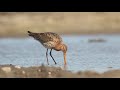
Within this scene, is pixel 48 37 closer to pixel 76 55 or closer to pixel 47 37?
pixel 47 37

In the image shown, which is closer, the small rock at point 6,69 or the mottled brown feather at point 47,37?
the small rock at point 6,69

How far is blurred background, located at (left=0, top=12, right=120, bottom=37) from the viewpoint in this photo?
21.1 metres

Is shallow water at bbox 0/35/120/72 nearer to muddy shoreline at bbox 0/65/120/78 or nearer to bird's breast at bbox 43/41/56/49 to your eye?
bird's breast at bbox 43/41/56/49

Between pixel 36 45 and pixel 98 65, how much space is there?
5.99 m

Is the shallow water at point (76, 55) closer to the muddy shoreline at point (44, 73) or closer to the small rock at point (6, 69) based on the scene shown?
the muddy shoreline at point (44, 73)

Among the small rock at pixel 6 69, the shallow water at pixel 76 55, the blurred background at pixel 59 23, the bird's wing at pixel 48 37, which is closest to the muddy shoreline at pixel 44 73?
the small rock at pixel 6 69

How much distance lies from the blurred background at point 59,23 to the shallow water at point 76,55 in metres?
2.23

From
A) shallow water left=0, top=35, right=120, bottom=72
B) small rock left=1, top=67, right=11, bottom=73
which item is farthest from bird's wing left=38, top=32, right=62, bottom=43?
small rock left=1, top=67, right=11, bottom=73

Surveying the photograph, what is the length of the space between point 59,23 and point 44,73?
423 inches

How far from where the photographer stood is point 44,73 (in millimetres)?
11078

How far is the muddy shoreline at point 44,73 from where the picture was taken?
1073 cm

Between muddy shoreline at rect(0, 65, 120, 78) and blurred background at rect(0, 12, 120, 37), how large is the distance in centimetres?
946

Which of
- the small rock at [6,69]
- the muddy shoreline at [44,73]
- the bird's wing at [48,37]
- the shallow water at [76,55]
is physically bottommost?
the muddy shoreline at [44,73]
